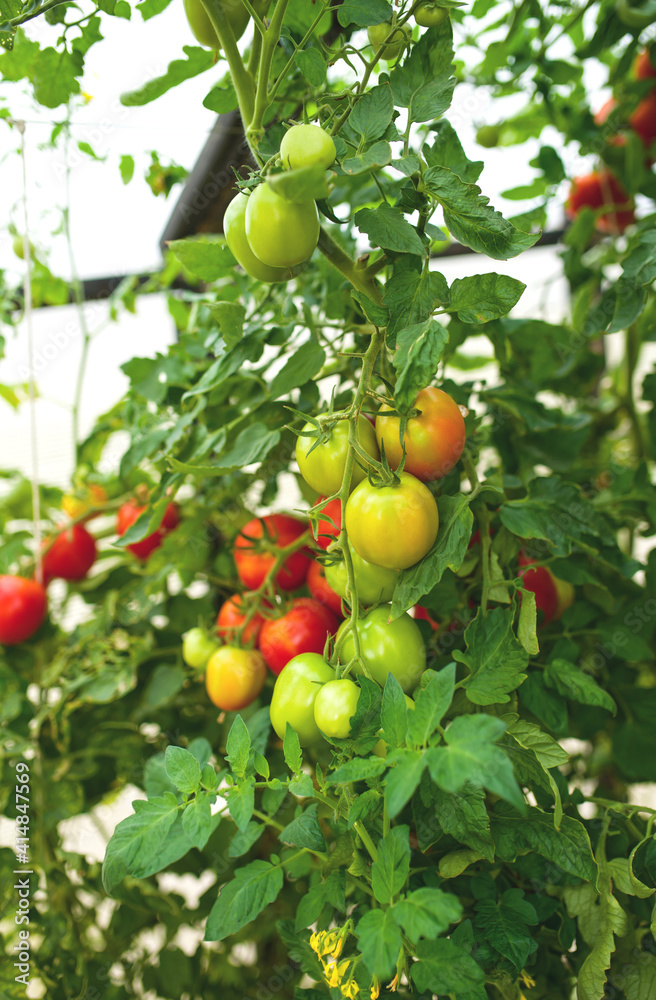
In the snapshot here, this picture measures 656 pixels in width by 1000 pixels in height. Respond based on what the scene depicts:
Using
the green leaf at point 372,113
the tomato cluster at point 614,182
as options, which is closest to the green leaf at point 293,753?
A: the green leaf at point 372,113

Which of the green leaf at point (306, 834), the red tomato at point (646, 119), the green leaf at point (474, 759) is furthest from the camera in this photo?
the red tomato at point (646, 119)

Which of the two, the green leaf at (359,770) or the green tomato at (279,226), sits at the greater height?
the green tomato at (279,226)

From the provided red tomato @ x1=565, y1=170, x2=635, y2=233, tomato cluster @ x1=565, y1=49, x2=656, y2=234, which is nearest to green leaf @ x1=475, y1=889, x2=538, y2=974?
tomato cluster @ x1=565, y1=49, x2=656, y2=234

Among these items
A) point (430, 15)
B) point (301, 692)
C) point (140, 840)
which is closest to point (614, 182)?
point (430, 15)

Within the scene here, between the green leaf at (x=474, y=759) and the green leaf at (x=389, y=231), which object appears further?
the green leaf at (x=389, y=231)

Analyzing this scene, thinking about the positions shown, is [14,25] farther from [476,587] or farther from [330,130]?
[476,587]

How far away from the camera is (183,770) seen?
0.38m

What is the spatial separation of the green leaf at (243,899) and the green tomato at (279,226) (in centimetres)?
35

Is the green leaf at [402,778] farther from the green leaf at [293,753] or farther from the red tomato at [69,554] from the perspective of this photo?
the red tomato at [69,554]

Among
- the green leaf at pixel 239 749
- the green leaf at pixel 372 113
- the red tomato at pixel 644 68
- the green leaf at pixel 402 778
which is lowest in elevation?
the green leaf at pixel 239 749

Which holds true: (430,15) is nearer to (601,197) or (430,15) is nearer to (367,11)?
(367,11)

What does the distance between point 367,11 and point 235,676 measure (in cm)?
48

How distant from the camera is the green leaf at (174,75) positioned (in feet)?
1.54

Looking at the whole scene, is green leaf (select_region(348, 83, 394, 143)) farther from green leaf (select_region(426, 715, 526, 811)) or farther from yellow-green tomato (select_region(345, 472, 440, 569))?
green leaf (select_region(426, 715, 526, 811))
